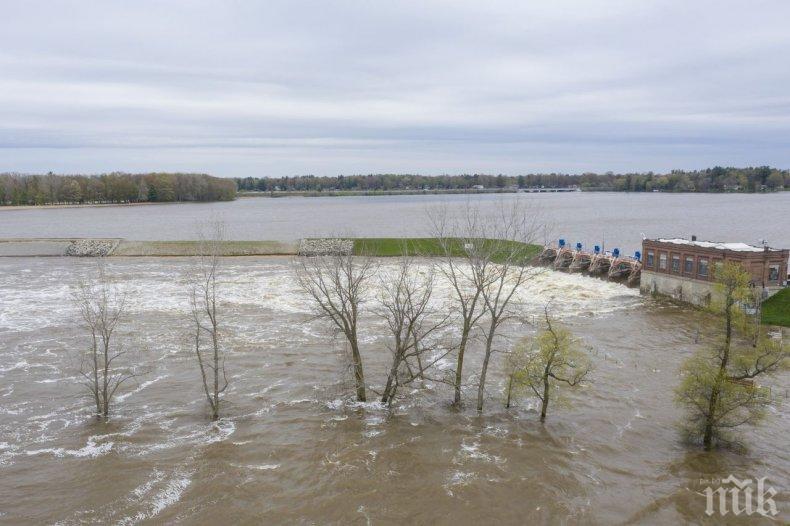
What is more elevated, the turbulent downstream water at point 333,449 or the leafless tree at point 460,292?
the leafless tree at point 460,292

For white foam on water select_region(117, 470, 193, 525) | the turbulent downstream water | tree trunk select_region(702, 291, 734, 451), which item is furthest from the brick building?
white foam on water select_region(117, 470, 193, 525)

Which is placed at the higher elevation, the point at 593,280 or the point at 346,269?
the point at 346,269

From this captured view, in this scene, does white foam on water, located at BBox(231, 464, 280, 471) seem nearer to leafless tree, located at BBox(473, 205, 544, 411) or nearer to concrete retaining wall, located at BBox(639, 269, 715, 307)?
leafless tree, located at BBox(473, 205, 544, 411)

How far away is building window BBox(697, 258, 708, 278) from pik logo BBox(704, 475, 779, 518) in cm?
2821

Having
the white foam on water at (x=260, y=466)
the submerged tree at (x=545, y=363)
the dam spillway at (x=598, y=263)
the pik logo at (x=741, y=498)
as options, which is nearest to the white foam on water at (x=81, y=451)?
the white foam on water at (x=260, y=466)

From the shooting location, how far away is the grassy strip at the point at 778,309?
132ft

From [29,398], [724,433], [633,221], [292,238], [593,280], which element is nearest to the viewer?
[724,433]

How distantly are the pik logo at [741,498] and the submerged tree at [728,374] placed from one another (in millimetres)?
2148

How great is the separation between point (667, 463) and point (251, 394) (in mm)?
18750

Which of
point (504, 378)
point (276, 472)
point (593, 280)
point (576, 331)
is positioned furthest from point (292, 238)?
point (276, 472)

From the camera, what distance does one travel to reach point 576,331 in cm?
3994

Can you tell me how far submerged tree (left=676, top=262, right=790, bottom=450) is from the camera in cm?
2089

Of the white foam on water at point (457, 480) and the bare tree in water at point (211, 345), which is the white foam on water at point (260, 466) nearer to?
the bare tree in water at point (211, 345)

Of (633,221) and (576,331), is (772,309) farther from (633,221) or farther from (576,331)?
(633,221)
